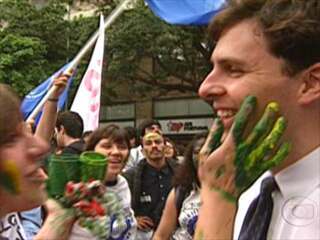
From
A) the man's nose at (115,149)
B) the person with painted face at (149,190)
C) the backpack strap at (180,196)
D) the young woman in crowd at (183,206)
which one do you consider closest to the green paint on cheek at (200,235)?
the young woman in crowd at (183,206)

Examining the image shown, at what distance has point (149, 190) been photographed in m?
6.37

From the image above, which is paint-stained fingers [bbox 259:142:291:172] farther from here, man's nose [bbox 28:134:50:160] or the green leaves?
man's nose [bbox 28:134:50:160]

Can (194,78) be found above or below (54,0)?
below

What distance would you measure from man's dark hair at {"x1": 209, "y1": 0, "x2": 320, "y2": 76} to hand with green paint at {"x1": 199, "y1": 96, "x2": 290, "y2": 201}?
0.18 metres

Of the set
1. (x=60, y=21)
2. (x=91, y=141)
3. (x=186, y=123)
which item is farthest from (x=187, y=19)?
(x=186, y=123)

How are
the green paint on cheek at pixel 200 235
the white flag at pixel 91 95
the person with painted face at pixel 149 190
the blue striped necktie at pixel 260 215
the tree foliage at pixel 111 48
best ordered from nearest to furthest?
the green paint on cheek at pixel 200 235 → the blue striped necktie at pixel 260 215 → the person with painted face at pixel 149 190 → the white flag at pixel 91 95 → the tree foliage at pixel 111 48

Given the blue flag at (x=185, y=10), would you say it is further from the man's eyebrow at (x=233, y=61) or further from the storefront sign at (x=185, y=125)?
the storefront sign at (x=185, y=125)

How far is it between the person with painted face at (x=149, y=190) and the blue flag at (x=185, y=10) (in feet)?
4.36

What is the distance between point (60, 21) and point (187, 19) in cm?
2045

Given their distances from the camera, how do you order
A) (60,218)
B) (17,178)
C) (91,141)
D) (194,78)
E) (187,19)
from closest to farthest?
(17,178) < (60,218) < (91,141) < (187,19) < (194,78)

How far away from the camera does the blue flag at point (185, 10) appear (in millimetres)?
6961

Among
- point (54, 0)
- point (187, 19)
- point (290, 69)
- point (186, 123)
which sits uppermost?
point (54, 0)

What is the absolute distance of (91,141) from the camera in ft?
17.5

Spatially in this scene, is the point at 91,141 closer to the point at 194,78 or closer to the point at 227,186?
the point at 227,186
